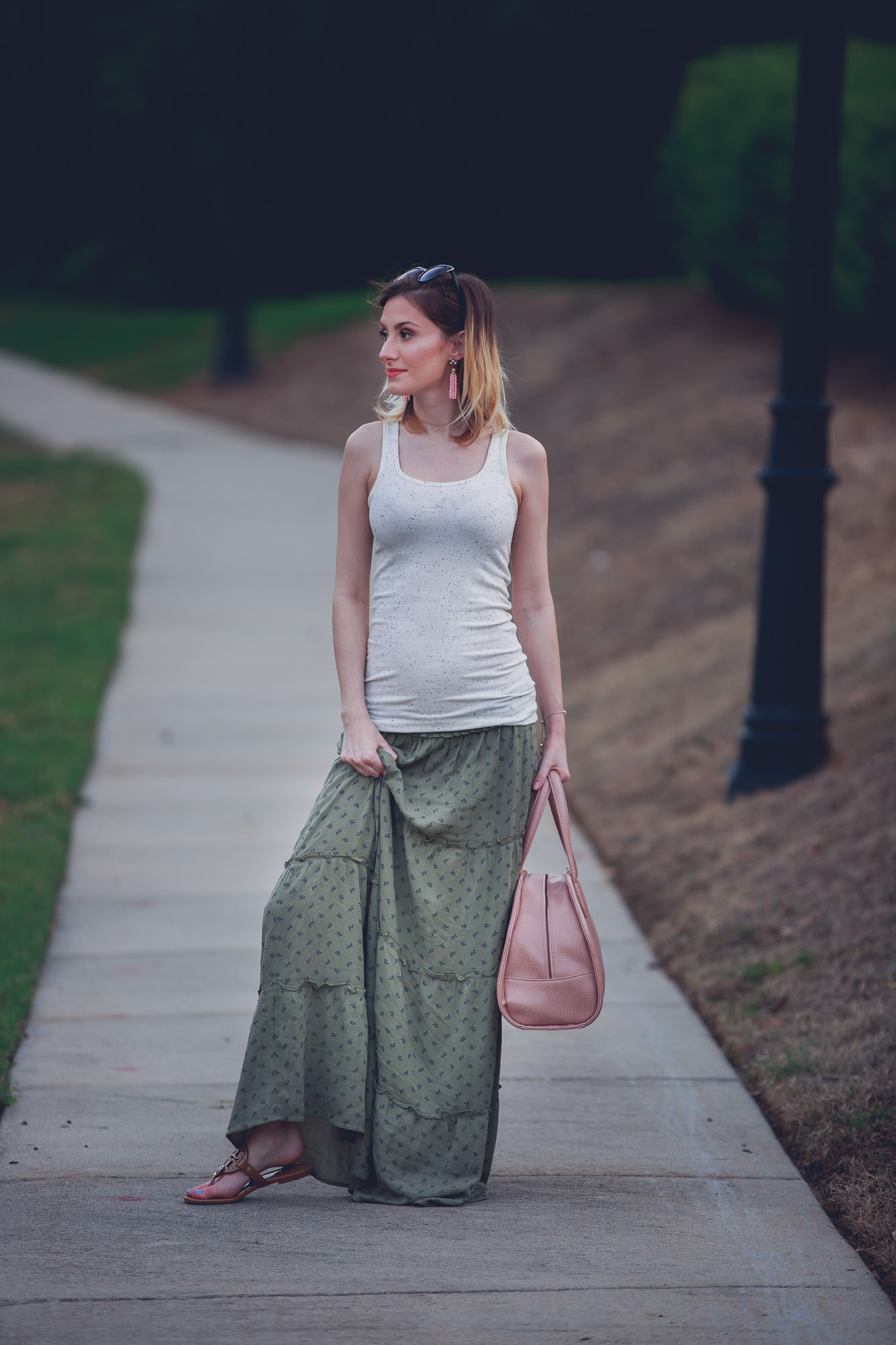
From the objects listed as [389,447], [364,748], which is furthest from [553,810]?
[389,447]

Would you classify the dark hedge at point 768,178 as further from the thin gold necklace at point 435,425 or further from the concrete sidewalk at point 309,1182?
the thin gold necklace at point 435,425

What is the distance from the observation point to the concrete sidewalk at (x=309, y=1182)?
9.84 ft

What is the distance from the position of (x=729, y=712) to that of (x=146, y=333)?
24131 millimetres

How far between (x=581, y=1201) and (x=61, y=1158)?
1229mm

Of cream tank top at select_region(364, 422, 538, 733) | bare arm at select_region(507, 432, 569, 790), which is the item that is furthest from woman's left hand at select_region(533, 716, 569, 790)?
cream tank top at select_region(364, 422, 538, 733)

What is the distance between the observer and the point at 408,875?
11.0 ft

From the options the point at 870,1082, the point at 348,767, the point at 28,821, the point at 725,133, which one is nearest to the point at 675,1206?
the point at 870,1082

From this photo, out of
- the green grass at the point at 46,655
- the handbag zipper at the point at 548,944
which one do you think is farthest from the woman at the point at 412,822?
the green grass at the point at 46,655

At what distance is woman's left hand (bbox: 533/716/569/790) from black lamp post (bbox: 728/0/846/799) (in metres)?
3.06

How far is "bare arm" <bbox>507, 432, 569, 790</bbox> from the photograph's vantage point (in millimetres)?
3416

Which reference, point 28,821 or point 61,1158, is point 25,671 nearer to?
point 28,821

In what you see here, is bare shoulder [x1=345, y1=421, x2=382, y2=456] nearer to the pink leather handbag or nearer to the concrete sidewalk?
the pink leather handbag

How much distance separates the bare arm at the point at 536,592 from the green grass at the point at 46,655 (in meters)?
1.75

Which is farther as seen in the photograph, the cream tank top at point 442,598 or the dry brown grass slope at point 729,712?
the dry brown grass slope at point 729,712
